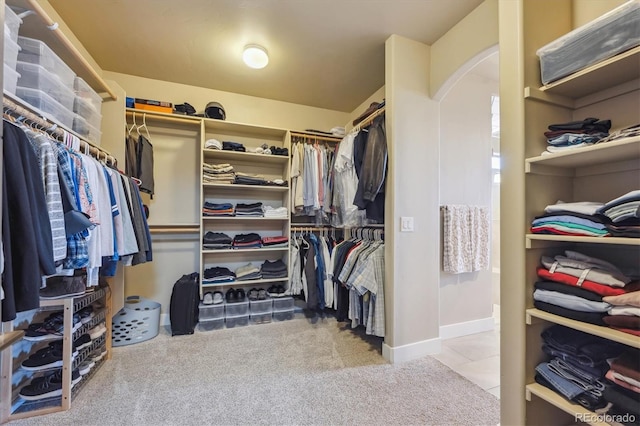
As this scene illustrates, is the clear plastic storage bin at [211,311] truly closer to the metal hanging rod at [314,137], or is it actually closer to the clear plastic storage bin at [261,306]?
the clear plastic storage bin at [261,306]

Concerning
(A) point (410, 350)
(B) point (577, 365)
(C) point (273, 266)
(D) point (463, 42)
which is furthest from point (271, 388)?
(D) point (463, 42)

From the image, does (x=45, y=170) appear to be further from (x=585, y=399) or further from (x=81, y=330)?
(x=585, y=399)

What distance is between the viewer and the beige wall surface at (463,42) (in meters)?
1.72

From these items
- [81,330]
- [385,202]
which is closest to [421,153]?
[385,202]

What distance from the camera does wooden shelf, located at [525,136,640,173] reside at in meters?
0.93

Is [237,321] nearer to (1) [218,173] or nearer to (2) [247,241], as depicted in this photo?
(2) [247,241]

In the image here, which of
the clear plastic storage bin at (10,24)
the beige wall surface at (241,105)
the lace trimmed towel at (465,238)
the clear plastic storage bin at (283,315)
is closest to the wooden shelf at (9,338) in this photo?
the clear plastic storage bin at (10,24)

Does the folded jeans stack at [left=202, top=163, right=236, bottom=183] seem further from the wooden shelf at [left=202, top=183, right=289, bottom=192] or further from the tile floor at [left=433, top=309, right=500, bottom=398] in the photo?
the tile floor at [left=433, top=309, right=500, bottom=398]

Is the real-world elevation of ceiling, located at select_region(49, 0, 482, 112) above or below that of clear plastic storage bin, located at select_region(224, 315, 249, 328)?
above

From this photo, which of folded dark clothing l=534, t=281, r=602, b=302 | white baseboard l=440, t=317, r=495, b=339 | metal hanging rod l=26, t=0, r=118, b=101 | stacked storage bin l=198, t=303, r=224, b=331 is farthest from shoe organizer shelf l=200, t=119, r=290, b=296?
folded dark clothing l=534, t=281, r=602, b=302

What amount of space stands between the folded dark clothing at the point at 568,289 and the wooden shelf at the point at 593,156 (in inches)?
19.9

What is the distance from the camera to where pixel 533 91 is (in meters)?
1.17

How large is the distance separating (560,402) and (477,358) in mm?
1171

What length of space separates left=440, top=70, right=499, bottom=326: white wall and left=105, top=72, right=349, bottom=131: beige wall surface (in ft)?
4.67
